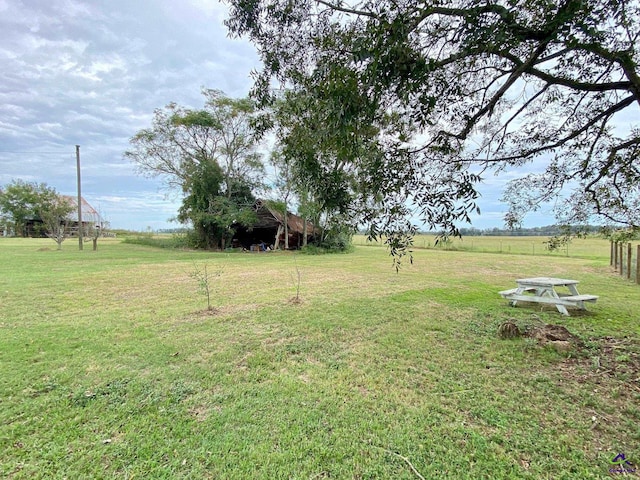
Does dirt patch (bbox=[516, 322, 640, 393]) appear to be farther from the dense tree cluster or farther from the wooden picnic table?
the dense tree cluster

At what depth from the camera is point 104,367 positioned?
10.3ft

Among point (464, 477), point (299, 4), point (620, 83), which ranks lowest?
point (464, 477)

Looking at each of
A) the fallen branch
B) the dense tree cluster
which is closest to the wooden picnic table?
the fallen branch

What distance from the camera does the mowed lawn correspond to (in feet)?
6.18

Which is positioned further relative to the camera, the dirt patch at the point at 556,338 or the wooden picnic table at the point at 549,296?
the wooden picnic table at the point at 549,296

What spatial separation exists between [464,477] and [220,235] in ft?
70.4

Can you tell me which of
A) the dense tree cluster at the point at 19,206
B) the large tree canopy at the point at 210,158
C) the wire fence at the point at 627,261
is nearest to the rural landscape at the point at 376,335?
the wire fence at the point at 627,261

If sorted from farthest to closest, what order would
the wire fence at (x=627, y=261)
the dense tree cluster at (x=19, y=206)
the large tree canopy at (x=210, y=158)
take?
the dense tree cluster at (x=19, y=206), the large tree canopy at (x=210, y=158), the wire fence at (x=627, y=261)

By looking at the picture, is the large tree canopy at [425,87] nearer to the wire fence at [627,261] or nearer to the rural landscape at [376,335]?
the rural landscape at [376,335]

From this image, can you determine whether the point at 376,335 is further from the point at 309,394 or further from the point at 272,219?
the point at 272,219

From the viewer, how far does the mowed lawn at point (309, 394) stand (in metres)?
1.88

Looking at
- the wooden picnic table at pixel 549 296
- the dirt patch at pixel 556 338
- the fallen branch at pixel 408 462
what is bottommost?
the fallen branch at pixel 408 462

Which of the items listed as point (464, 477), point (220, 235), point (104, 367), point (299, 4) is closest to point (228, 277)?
point (104, 367)

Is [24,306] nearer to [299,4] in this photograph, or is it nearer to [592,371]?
[299,4]
